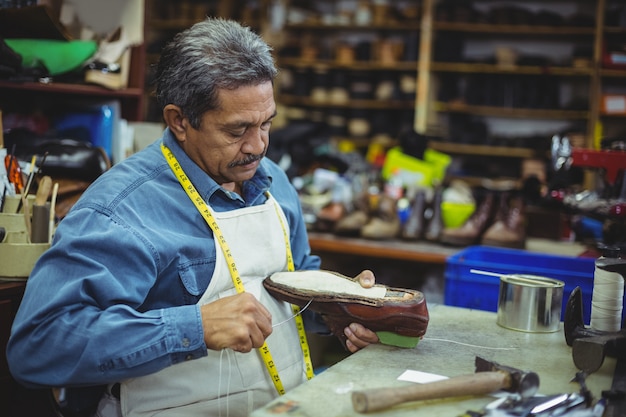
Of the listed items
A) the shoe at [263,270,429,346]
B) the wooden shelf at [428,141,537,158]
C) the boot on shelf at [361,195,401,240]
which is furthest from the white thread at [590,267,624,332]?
the wooden shelf at [428,141,537,158]

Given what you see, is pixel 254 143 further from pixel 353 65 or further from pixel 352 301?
pixel 353 65

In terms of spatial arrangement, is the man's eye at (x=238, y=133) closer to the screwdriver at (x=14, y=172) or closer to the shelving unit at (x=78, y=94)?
the screwdriver at (x=14, y=172)

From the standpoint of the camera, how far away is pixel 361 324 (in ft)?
5.78

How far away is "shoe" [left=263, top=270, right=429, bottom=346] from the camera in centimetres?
168

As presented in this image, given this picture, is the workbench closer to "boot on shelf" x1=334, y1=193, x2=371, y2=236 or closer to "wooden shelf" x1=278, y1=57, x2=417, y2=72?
"boot on shelf" x1=334, y1=193, x2=371, y2=236

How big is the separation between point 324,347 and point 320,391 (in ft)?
8.06

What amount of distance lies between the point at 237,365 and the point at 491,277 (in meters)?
1.07

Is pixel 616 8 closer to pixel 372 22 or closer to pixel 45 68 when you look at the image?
pixel 372 22

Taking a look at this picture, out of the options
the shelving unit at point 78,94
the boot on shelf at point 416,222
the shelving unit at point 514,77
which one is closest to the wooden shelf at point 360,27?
the shelving unit at point 514,77

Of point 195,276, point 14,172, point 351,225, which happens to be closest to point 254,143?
point 195,276

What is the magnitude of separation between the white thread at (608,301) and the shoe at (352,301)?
1.50 ft

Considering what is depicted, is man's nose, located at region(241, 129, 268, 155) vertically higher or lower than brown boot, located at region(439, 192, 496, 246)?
higher

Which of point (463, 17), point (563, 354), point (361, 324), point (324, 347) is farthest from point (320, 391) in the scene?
point (463, 17)

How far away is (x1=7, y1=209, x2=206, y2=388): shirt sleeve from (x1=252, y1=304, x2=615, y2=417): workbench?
1.06 feet
